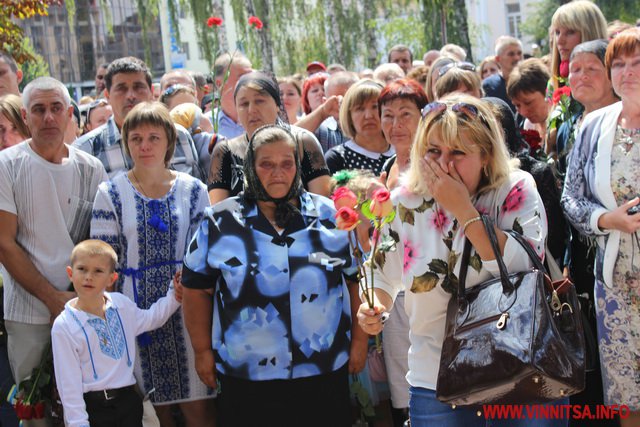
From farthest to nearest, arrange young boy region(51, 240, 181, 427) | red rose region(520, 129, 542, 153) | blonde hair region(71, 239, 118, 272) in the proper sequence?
red rose region(520, 129, 542, 153), blonde hair region(71, 239, 118, 272), young boy region(51, 240, 181, 427)

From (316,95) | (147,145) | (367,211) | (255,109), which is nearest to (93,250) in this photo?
(147,145)

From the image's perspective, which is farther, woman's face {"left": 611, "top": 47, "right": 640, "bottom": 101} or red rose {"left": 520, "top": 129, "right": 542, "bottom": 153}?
red rose {"left": 520, "top": 129, "right": 542, "bottom": 153}

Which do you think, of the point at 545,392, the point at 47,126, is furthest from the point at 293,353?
the point at 47,126

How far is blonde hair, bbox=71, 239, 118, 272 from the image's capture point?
477 centimetres

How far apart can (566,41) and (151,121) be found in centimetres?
320

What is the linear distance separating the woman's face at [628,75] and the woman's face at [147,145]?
266 cm

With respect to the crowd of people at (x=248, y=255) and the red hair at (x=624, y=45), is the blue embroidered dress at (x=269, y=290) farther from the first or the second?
the red hair at (x=624, y=45)

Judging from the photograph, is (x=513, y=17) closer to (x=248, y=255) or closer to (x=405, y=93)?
(x=405, y=93)

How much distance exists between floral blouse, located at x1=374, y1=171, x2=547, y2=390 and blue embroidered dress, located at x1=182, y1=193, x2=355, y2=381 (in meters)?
1.00

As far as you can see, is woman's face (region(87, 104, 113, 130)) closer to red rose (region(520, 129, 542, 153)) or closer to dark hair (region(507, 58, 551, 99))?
dark hair (region(507, 58, 551, 99))

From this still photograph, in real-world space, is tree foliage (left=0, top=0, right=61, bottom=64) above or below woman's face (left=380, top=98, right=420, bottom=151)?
above

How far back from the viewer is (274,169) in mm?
4504

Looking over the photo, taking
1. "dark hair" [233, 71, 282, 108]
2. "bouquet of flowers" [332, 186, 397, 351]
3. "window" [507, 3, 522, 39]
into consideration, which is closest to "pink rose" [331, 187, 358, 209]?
"bouquet of flowers" [332, 186, 397, 351]

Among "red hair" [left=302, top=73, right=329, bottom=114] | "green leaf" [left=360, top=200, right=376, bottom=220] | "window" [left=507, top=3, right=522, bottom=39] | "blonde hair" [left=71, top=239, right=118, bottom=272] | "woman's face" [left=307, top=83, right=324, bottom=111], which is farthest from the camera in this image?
"window" [left=507, top=3, right=522, bottom=39]
